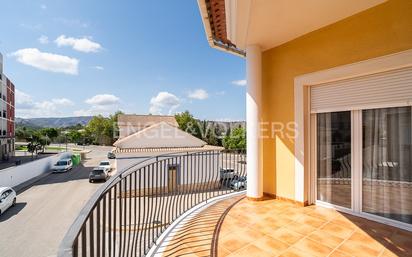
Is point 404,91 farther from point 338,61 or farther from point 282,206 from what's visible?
point 282,206

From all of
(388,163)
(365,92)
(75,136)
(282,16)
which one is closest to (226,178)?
(388,163)

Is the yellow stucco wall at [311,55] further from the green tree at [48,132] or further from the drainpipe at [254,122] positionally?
the green tree at [48,132]

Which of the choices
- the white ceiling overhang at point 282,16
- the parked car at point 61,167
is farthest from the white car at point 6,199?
the white ceiling overhang at point 282,16

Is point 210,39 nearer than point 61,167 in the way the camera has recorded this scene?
Yes

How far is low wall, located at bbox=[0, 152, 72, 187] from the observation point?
1633cm

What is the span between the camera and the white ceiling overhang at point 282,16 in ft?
8.77

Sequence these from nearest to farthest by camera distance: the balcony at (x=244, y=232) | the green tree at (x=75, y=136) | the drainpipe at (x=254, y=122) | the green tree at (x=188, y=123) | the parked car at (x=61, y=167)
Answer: the balcony at (x=244, y=232)
the drainpipe at (x=254, y=122)
the parked car at (x=61, y=167)
the green tree at (x=188, y=123)
the green tree at (x=75, y=136)

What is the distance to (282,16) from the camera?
9.73ft

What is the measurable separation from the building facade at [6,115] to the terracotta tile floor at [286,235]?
123ft

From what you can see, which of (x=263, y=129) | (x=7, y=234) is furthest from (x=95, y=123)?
(x=263, y=129)

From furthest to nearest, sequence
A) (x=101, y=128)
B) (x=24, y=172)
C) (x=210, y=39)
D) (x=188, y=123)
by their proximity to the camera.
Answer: (x=101, y=128) < (x=188, y=123) < (x=24, y=172) < (x=210, y=39)

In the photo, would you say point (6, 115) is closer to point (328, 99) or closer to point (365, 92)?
point (328, 99)

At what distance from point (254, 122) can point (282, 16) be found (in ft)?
5.79

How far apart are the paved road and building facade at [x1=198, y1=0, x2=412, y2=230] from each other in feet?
27.1
